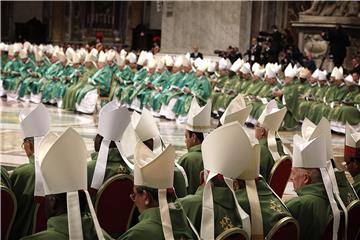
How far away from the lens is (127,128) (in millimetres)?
6656

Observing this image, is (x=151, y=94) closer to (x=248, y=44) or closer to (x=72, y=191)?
(x=248, y=44)

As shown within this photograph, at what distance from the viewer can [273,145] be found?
7746 millimetres

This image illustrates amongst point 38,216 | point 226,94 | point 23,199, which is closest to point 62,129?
point 226,94

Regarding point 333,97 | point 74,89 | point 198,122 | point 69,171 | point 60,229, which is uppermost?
point 69,171

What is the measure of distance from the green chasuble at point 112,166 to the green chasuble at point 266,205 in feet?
4.09

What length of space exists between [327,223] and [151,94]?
45.0ft

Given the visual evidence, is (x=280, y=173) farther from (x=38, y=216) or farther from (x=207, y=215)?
(x=207, y=215)

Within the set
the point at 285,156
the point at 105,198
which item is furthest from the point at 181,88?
the point at 105,198

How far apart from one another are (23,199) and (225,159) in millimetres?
1624

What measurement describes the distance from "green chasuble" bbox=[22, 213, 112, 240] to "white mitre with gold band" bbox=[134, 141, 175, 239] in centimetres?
35

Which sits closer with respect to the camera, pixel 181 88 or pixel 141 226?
pixel 141 226

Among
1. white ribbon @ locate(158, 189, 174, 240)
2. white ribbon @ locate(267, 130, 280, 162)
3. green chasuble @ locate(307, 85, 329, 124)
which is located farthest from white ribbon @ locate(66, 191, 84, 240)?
green chasuble @ locate(307, 85, 329, 124)

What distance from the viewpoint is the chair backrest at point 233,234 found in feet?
16.0

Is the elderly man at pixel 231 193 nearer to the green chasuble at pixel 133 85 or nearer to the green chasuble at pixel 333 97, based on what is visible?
the green chasuble at pixel 333 97
